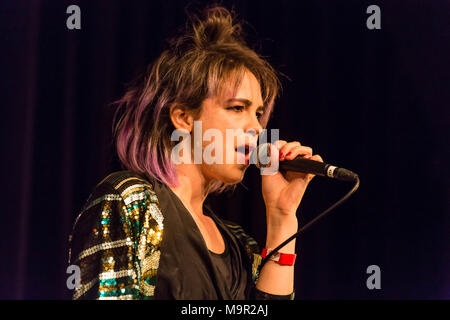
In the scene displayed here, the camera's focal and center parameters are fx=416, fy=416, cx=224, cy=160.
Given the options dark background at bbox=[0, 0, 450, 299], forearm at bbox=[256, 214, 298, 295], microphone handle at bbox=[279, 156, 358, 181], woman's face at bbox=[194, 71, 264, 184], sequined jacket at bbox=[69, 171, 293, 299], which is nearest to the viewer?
sequined jacket at bbox=[69, 171, 293, 299]

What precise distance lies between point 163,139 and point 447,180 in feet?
4.14

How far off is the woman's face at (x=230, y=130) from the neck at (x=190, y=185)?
4 cm

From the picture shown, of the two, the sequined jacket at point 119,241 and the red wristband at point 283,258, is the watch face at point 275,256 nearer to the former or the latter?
the red wristband at point 283,258

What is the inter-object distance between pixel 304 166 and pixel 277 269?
35 cm

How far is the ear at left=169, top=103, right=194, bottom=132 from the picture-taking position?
1.15 meters

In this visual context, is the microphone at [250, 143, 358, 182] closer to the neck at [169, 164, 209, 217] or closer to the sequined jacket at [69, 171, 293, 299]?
the neck at [169, 164, 209, 217]

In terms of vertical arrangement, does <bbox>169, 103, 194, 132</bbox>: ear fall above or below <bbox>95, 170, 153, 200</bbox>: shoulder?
above

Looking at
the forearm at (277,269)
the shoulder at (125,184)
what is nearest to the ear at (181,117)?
the shoulder at (125,184)

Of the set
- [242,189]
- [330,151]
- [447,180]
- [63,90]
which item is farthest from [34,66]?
[447,180]

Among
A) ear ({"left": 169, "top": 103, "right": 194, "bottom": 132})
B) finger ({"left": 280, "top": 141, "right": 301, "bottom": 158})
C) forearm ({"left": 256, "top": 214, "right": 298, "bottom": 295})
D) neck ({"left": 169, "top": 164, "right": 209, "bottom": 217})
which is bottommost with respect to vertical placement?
forearm ({"left": 256, "top": 214, "right": 298, "bottom": 295})

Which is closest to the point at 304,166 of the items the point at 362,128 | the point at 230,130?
the point at 230,130

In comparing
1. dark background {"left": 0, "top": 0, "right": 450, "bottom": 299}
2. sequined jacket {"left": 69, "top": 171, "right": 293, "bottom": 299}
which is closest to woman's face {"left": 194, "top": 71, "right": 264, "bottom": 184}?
sequined jacket {"left": 69, "top": 171, "right": 293, "bottom": 299}

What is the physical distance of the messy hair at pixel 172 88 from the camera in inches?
44.2

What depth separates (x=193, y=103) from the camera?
3.72 feet
